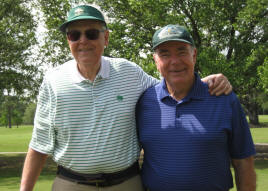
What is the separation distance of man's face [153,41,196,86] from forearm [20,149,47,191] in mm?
1529

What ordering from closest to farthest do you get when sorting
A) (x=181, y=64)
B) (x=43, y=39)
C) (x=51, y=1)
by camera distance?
(x=181, y=64) < (x=51, y=1) < (x=43, y=39)

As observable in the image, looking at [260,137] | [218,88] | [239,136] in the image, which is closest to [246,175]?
[239,136]

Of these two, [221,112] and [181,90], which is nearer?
[221,112]

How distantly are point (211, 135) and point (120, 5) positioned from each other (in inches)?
492

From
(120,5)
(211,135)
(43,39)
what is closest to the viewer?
(211,135)

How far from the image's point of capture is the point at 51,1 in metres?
15.4

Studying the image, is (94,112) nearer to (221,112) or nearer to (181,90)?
(181,90)

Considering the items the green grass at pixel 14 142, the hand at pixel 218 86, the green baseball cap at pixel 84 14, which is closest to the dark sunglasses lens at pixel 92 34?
the green baseball cap at pixel 84 14

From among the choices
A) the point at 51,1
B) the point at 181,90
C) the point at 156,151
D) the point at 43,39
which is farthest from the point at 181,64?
the point at 43,39

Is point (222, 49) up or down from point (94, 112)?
up

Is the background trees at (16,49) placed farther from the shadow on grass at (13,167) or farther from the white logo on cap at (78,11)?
the white logo on cap at (78,11)

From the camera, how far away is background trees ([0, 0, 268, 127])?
41.9 ft

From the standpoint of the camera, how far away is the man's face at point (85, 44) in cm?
315

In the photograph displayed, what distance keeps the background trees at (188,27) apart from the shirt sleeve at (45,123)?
964 centimetres
